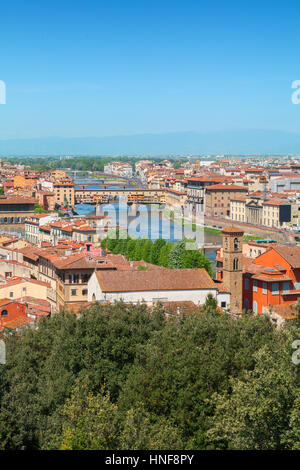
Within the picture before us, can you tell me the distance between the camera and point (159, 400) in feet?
16.1

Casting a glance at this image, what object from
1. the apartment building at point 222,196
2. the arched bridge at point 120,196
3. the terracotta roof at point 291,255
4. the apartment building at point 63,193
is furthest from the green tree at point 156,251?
the arched bridge at point 120,196

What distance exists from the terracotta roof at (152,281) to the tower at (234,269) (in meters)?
0.37

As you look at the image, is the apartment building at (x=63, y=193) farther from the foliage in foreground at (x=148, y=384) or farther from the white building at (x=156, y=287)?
the foliage in foreground at (x=148, y=384)

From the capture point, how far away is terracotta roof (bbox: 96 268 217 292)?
872cm

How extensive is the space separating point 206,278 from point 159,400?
4.31 m

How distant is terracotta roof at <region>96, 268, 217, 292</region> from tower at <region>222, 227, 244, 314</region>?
37 centimetres

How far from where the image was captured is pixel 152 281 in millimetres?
8844

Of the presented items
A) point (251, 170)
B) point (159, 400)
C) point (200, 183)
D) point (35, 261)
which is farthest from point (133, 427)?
point (251, 170)

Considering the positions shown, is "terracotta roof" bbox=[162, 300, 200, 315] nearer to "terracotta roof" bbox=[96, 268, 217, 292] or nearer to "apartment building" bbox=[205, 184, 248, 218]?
"terracotta roof" bbox=[96, 268, 217, 292]

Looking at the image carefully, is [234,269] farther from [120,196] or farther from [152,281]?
[120,196]

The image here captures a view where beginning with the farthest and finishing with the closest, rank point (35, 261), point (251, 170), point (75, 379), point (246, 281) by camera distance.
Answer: point (251, 170) → point (35, 261) → point (246, 281) → point (75, 379)

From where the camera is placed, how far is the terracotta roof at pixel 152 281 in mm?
8719

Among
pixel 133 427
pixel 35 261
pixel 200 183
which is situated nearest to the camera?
pixel 133 427
